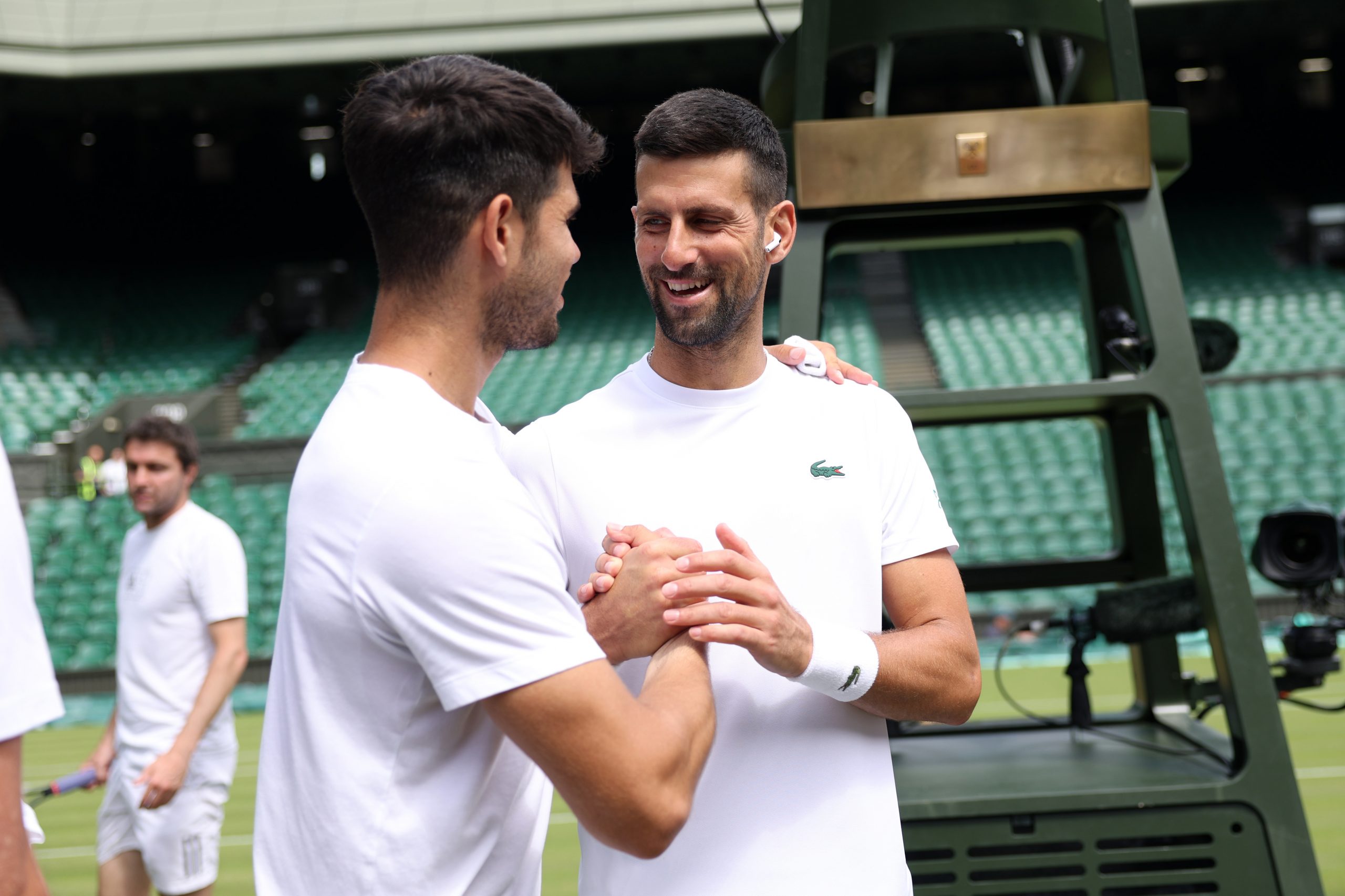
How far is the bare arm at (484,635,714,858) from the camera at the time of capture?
48.8 inches

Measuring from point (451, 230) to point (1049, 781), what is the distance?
1861 mm

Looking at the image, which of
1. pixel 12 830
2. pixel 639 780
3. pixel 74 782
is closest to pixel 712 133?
pixel 639 780

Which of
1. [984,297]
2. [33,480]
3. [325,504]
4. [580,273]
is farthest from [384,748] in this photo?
[580,273]

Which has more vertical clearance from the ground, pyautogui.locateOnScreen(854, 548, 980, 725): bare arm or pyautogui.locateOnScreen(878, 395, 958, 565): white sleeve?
pyautogui.locateOnScreen(878, 395, 958, 565): white sleeve

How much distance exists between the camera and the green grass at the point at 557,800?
18.4 feet

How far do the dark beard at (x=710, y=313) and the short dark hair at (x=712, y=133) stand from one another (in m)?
0.13

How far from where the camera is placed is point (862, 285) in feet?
68.1

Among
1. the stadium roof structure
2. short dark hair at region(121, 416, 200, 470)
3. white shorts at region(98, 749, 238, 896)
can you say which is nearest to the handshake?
white shorts at region(98, 749, 238, 896)

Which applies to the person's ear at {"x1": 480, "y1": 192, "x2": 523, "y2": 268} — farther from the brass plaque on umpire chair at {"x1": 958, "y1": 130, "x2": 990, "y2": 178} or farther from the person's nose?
the brass plaque on umpire chair at {"x1": 958, "y1": 130, "x2": 990, "y2": 178}

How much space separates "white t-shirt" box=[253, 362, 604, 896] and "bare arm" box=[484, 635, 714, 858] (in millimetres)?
27

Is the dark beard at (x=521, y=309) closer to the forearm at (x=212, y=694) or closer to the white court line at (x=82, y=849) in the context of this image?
the forearm at (x=212, y=694)

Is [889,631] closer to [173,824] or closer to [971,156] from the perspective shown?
[971,156]

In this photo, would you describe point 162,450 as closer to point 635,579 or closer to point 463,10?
point 635,579

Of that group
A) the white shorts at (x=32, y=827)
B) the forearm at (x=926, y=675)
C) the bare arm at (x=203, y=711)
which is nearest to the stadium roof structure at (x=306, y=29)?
the bare arm at (x=203, y=711)
